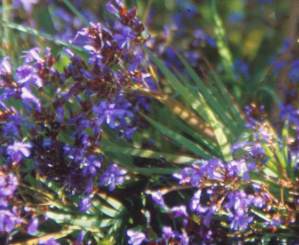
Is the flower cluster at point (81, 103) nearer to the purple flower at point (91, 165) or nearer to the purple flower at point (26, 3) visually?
the purple flower at point (91, 165)

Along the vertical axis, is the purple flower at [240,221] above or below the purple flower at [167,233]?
above

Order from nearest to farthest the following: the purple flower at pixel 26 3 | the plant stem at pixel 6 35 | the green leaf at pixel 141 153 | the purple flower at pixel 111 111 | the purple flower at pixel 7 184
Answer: the purple flower at pixel 7 184
the purple flower at pixel 111 111
the green leaf at pixel 141 153
the plant stem at pixel 6 35
the purple flower at pixel 26 3

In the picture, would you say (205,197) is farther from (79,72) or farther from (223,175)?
(79,72)

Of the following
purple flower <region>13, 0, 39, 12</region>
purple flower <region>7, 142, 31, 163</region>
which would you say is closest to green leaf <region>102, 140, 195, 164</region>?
purple flower <region>7, 142, 31, 163</region>

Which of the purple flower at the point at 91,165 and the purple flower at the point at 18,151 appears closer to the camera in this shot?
the purple flower at the point at 18,151

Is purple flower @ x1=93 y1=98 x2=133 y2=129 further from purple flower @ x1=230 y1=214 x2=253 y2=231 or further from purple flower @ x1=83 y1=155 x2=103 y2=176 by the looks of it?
purple flower @ x1=230 y1=214 x2=253 y2=231

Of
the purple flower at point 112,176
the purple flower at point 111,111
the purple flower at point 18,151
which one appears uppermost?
the purple flower at point 111,111

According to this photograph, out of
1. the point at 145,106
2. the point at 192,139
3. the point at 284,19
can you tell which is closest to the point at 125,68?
the point at 145,106

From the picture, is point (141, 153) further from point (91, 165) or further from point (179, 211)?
point (179, 211)

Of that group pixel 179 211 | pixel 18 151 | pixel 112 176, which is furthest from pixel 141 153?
pixel 18 151

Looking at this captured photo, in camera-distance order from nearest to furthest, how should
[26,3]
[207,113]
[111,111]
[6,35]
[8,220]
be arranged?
[8,220]
[111,111]
[207,113]
[6,35]
[26,3]

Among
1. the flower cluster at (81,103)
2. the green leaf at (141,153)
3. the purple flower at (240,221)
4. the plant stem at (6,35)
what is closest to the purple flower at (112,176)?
the flower cluster at (81,103)
